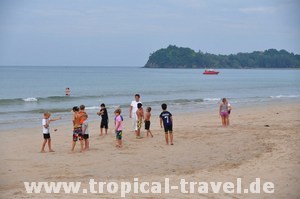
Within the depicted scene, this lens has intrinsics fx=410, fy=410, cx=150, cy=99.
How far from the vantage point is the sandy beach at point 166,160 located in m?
9.09

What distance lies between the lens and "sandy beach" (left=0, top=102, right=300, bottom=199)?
29.8 feet

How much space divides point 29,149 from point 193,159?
554 centimetres

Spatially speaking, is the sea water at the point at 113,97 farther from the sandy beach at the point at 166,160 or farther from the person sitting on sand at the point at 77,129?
the person sitting on sand at the point at 77,129

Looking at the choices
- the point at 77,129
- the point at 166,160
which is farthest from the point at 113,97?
the point at 166,160

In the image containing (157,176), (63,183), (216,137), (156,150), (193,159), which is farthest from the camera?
(216,137)

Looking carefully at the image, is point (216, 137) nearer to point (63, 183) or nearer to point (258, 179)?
point (258, 179)

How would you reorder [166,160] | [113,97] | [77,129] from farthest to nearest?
[113,97] → [77,129] → [166,160]

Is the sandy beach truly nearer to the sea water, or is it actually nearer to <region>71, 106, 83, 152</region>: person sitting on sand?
<region>71, 106, 83, 152</region>: person sitting on sand

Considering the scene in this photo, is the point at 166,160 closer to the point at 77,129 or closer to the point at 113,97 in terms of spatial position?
the point at 77,129

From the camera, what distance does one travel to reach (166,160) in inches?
445

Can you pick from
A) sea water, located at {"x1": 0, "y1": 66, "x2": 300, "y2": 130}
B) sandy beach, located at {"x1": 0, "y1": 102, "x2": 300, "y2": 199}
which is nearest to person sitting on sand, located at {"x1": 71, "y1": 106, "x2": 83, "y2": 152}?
sandy beach, located at {"x1": 0, "y1": 102, "x2": 300, "y2": 199}

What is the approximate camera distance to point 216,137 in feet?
48.8

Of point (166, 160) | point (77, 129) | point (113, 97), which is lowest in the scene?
point (166, 160)

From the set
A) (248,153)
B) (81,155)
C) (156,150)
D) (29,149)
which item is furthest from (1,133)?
(248,153)
